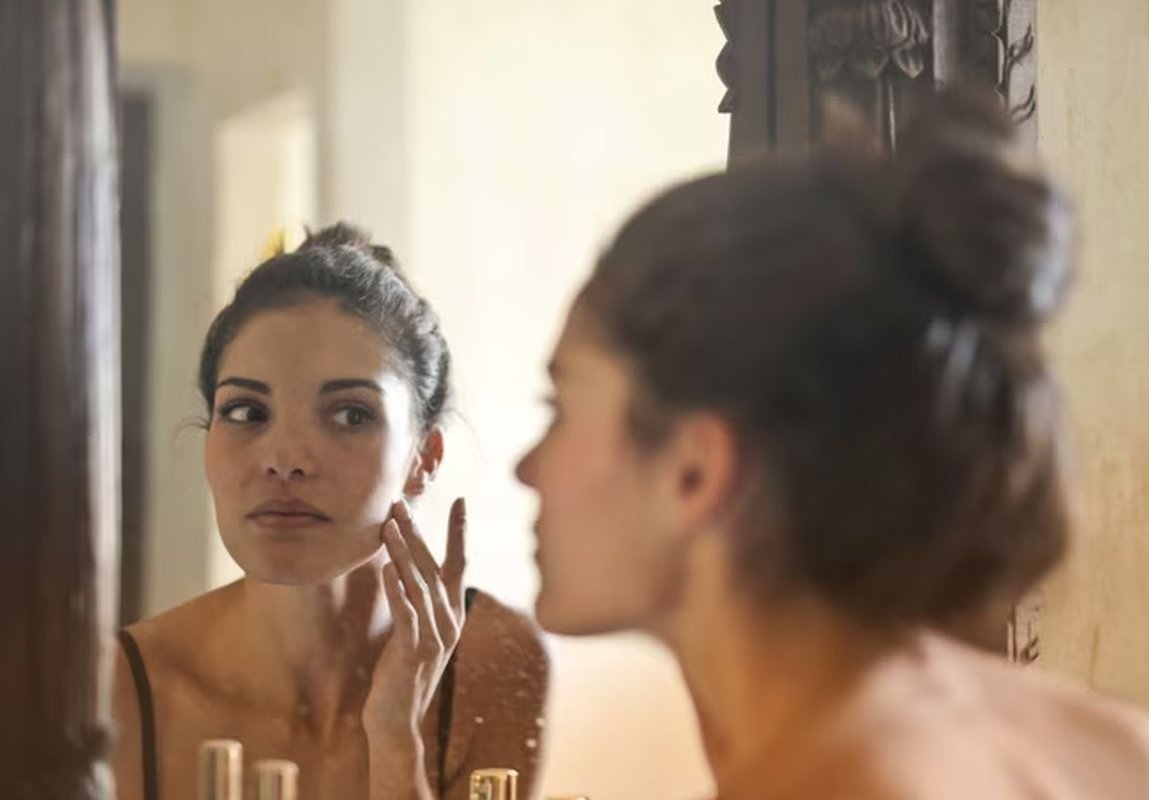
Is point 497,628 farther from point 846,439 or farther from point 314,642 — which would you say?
point 846,439

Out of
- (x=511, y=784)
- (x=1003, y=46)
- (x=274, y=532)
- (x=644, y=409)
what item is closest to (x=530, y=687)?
(x=511, y=784)

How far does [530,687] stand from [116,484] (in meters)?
0.25

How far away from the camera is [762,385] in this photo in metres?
0.68

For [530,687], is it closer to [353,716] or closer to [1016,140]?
[353,716]

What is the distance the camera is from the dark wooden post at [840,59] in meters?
1.02

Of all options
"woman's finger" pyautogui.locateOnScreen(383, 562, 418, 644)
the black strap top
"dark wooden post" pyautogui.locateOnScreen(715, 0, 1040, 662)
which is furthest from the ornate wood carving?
the black strap top

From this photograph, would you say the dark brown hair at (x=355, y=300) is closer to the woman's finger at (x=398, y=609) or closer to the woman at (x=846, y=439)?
the woman's finger at (x=398, y=609)

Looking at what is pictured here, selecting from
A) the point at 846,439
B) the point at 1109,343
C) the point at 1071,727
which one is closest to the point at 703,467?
the point at 846,439

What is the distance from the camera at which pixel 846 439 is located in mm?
674

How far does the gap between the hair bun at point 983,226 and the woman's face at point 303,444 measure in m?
0.30

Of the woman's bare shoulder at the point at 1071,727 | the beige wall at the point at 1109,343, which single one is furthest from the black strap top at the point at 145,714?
the beige wall at the point at 1109,343

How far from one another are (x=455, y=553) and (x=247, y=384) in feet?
0.43

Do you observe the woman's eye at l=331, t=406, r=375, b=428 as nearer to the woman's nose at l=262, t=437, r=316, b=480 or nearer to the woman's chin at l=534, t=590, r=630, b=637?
→ the woman's nose at l=262, t=437, r=316, b=480

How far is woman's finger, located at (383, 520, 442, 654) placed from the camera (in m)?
0.90
